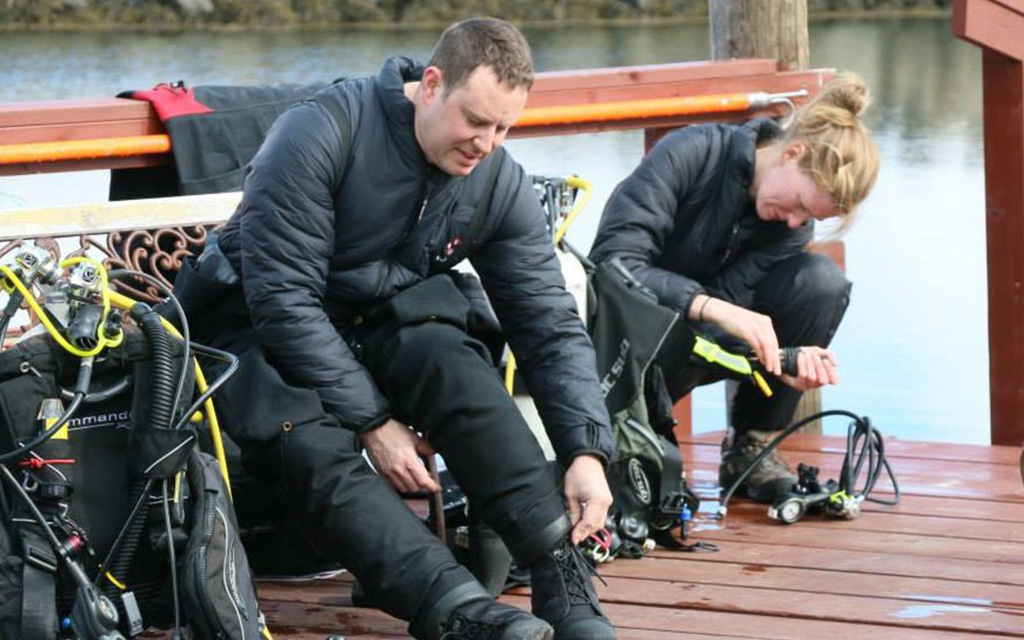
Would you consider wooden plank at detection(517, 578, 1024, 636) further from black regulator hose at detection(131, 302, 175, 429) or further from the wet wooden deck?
black regulator hose at detection(131, 302, 175, 429)

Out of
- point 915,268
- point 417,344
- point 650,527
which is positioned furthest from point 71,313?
point 915,268

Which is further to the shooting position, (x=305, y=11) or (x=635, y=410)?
(x=305, y=11)

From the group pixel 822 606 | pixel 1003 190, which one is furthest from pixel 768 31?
pixel 822 606

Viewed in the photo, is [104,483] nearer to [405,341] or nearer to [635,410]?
[405,341]

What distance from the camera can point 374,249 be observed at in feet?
9.57

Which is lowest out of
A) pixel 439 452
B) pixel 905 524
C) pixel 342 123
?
pixel 905 524

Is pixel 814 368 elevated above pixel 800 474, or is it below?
above

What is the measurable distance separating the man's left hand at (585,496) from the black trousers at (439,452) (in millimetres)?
30

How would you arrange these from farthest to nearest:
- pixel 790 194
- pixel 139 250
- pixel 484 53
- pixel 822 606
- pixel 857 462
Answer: pixel 857 462 < pixel 790 194 < pixel 139 250 < pixel 822 606 < pixel 484 53

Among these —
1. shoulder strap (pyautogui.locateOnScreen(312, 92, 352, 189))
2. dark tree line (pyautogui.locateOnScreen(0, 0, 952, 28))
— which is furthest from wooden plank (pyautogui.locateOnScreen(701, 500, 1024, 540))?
dark tree line (pyautogui.locateOnScreen(0, 0, 952, 28))

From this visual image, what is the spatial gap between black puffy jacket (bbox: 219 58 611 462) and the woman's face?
2.28 ft

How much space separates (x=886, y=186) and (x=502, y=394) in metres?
8.22

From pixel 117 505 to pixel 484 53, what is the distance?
33.0 inches

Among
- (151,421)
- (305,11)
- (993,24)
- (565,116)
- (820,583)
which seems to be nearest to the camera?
(151,421)
